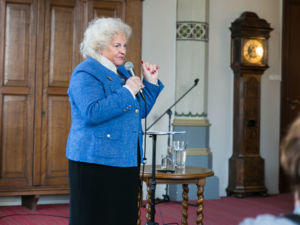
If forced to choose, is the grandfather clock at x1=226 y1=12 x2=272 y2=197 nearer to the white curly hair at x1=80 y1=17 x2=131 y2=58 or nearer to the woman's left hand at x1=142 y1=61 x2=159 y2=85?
the woman's left hand at x1=142 y1=61 x2=159 y2=85

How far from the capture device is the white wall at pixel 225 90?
572 cm

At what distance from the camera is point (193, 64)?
5.48m

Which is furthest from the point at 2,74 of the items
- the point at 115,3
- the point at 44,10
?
the point at 115,3

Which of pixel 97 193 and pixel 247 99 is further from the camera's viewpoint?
pixel 247 99

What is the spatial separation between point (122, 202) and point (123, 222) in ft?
0.31

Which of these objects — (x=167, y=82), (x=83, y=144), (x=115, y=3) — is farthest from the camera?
(x=167, y=82)

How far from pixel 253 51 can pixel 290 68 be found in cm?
73

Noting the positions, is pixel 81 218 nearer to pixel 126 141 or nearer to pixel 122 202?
pixel 122 202

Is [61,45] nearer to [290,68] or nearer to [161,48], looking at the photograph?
[161,48]

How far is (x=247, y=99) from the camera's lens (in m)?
5.63

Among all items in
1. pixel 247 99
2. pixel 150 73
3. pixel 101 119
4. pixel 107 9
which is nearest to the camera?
pixel 101 119

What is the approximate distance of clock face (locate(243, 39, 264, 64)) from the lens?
5.63m

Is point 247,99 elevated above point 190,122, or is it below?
above

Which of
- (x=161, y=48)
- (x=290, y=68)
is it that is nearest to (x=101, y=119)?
(x=161, y=48)
